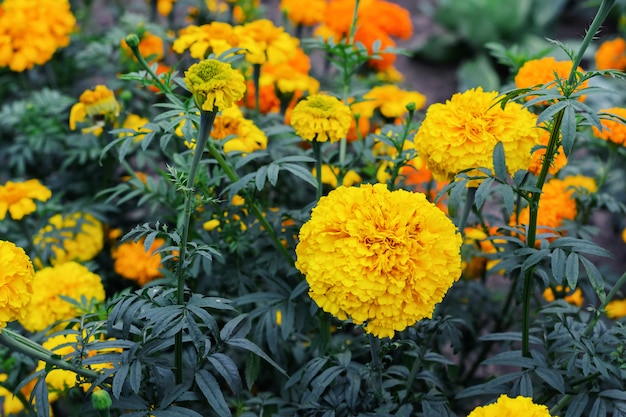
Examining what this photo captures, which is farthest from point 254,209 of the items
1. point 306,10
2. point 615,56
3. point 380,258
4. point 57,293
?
point 615,56

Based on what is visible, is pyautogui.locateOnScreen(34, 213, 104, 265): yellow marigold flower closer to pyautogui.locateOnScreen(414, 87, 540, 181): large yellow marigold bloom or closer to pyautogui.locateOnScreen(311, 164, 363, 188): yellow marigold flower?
pyautogui.locateOnScreen(311, 164, 363, 188): yellow marigold flower

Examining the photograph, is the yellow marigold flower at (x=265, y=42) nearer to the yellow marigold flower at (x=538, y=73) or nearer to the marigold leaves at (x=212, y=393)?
the yellow marigold flower at (x=538, y=73)

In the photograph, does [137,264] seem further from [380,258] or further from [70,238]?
[380,258]

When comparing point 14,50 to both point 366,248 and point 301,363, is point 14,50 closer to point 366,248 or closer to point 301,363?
point 301,363

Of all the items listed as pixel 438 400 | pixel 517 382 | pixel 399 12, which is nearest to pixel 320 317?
pixel 438 400

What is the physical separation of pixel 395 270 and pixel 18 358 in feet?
4.19

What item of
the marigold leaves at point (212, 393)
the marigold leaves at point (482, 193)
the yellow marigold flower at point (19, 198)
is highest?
the marigold leaves at point (482, 193)

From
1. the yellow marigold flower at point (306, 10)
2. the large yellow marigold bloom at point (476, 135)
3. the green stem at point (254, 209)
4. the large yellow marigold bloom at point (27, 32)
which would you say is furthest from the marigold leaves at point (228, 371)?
the yellow marigold flower at point (306, 10)

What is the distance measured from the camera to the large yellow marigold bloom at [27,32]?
104 inches

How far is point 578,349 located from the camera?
156 centimetres

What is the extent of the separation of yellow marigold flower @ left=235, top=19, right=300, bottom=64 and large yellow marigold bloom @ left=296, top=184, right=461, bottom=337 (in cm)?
88

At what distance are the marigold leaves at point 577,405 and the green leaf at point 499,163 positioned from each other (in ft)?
1.88

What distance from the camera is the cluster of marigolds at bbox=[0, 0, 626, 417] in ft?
4.24

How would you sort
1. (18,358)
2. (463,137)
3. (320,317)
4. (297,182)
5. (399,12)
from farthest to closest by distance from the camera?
(399,12)
(297,182)
(18,358)
(320,317)
(463,137)
